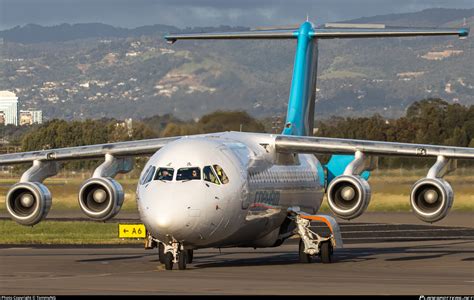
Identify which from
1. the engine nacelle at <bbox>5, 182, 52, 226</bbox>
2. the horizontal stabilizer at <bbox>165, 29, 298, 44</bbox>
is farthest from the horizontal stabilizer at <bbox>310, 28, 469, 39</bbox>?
the engine nacelle at <bbox>5, 182, 52, 226</bbox>

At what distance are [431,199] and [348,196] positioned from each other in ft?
Answer: 5.83

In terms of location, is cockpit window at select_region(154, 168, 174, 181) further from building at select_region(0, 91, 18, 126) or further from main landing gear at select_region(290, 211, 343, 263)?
building at select_region(0, 91, 18, 126)

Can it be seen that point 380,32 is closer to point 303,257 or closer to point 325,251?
point 325,251

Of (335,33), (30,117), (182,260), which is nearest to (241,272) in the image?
(182,260)

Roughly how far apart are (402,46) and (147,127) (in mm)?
24137

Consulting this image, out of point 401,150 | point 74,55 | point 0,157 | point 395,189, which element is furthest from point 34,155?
point 395,189

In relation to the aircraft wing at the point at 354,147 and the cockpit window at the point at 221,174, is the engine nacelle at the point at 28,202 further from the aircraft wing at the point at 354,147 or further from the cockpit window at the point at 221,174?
the aircraft wing at the point at 354,147

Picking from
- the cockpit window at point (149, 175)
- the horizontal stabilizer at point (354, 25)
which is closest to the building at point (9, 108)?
the horizontal stabilizer at point (354, 25)

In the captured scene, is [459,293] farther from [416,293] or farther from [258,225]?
[258,225]

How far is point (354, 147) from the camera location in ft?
94.1

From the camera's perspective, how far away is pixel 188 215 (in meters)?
24.0

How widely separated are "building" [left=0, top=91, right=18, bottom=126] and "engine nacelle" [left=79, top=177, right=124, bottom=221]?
9.65 meters

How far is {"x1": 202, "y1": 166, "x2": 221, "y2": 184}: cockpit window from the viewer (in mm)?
25000

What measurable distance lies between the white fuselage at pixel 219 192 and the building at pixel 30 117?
11.7 metres
